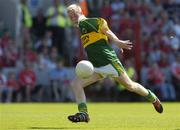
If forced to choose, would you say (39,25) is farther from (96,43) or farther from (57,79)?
(96,43)

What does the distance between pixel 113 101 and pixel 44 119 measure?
13.7m

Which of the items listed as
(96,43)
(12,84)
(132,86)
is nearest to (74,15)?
(96,43)

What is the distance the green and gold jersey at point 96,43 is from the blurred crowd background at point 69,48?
564 inches

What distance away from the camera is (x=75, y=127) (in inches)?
512

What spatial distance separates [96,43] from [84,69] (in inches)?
33.1

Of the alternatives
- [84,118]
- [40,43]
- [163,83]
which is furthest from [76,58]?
[84,118]

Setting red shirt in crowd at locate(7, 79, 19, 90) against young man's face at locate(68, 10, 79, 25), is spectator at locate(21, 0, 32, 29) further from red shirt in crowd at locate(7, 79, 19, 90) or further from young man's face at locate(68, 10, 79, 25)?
young man's face at locate(68, 10, 79, 25)

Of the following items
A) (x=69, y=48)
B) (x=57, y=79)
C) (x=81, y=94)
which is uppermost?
(x=69, y=48)

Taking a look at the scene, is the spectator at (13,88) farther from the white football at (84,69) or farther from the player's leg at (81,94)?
the white football at (84,69)

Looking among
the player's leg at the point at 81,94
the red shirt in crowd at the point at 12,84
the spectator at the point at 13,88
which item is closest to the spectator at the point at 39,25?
the spectator at the point at 13,88

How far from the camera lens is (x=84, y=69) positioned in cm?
1347

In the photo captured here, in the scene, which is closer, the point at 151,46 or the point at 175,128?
the point at 175,128

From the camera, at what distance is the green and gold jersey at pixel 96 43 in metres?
14.0

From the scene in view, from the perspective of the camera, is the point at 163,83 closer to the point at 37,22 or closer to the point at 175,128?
the point at 37,22
